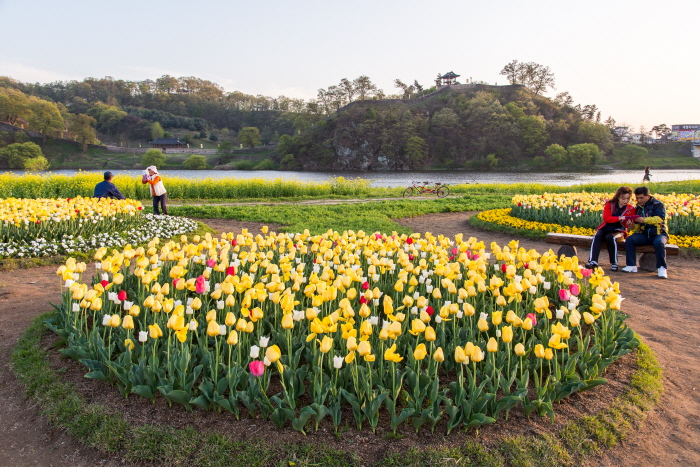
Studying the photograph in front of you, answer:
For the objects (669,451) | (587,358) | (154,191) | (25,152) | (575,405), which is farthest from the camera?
(25,152)

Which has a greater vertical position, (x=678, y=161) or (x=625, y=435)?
(x=678, y=161)

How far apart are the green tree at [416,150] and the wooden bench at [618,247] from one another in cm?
8435

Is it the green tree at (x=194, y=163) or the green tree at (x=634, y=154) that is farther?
the green tree at (x=194, y=163)

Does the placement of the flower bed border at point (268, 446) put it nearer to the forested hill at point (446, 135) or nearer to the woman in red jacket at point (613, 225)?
the woman in red jacket at point (613, 225)

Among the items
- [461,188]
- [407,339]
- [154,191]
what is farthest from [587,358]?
[461,188]

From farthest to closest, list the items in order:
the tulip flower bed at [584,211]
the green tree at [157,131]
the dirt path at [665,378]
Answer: the green tree at [157,131] → the tulip flower bed at [584,211] → the dirt path at [665,378]

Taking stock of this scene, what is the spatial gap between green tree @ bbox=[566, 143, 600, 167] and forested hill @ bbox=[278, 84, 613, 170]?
610 cm

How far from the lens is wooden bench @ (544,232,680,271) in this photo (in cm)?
749

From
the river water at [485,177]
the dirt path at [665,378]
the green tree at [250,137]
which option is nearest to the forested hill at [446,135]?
the green tree at [250,137]

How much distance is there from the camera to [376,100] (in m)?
108

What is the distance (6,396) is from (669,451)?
466 centimetres

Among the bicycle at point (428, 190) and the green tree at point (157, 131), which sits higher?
the green tree at point (157, 131)

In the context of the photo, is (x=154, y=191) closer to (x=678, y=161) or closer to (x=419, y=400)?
(x=419, y=400)

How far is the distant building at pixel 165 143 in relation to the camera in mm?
106750
